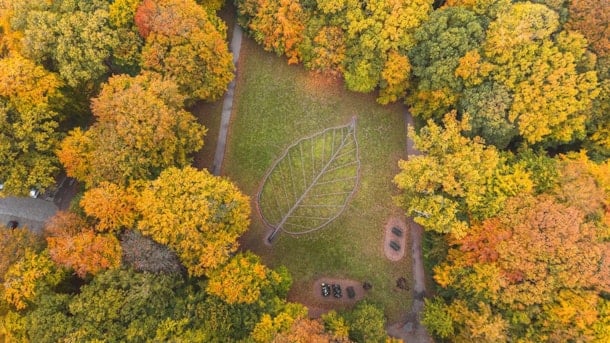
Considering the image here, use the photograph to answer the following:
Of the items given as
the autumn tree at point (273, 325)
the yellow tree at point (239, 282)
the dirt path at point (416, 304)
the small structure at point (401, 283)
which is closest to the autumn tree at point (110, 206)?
the yellow tree at point (239, 282)

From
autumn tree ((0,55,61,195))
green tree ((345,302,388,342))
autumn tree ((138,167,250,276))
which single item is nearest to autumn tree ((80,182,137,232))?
autumn tree ((138,167,250,276))

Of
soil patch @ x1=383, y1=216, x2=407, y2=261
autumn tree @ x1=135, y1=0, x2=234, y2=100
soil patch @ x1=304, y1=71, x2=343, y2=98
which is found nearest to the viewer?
autumn tree @ x1=135, y1=0, x2=234, y2=100

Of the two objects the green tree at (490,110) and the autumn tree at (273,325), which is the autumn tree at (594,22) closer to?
the green tree at (490,110)

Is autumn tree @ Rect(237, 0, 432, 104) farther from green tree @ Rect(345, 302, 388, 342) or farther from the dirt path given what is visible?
green tree @ Rect(345, 302, 388, 342)

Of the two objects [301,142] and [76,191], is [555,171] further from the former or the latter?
[76,191]

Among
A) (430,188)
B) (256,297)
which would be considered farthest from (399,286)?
(256,297)

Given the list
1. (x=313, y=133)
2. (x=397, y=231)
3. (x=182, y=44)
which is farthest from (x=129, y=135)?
(x=397, y=231)
